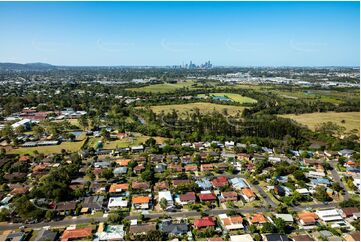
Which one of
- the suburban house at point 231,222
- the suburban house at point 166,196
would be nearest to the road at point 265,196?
the suburban house at point 231,222

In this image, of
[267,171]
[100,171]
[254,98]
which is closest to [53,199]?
[100,171]

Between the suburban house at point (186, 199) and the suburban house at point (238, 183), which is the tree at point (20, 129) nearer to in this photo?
the suburban house at point (186, 199)

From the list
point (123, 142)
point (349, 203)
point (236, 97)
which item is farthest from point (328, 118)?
point (123, 142)

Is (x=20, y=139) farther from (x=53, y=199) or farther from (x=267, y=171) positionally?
(x=267, y=171)

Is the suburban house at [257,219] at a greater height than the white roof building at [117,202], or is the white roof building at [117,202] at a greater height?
the suburban house at [257,219]

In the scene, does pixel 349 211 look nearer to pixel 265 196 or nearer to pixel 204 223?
pixel 265 196

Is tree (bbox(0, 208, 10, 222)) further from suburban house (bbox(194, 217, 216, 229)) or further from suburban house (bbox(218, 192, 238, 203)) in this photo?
suburban house (bbox(218, 192, 238, 203))
